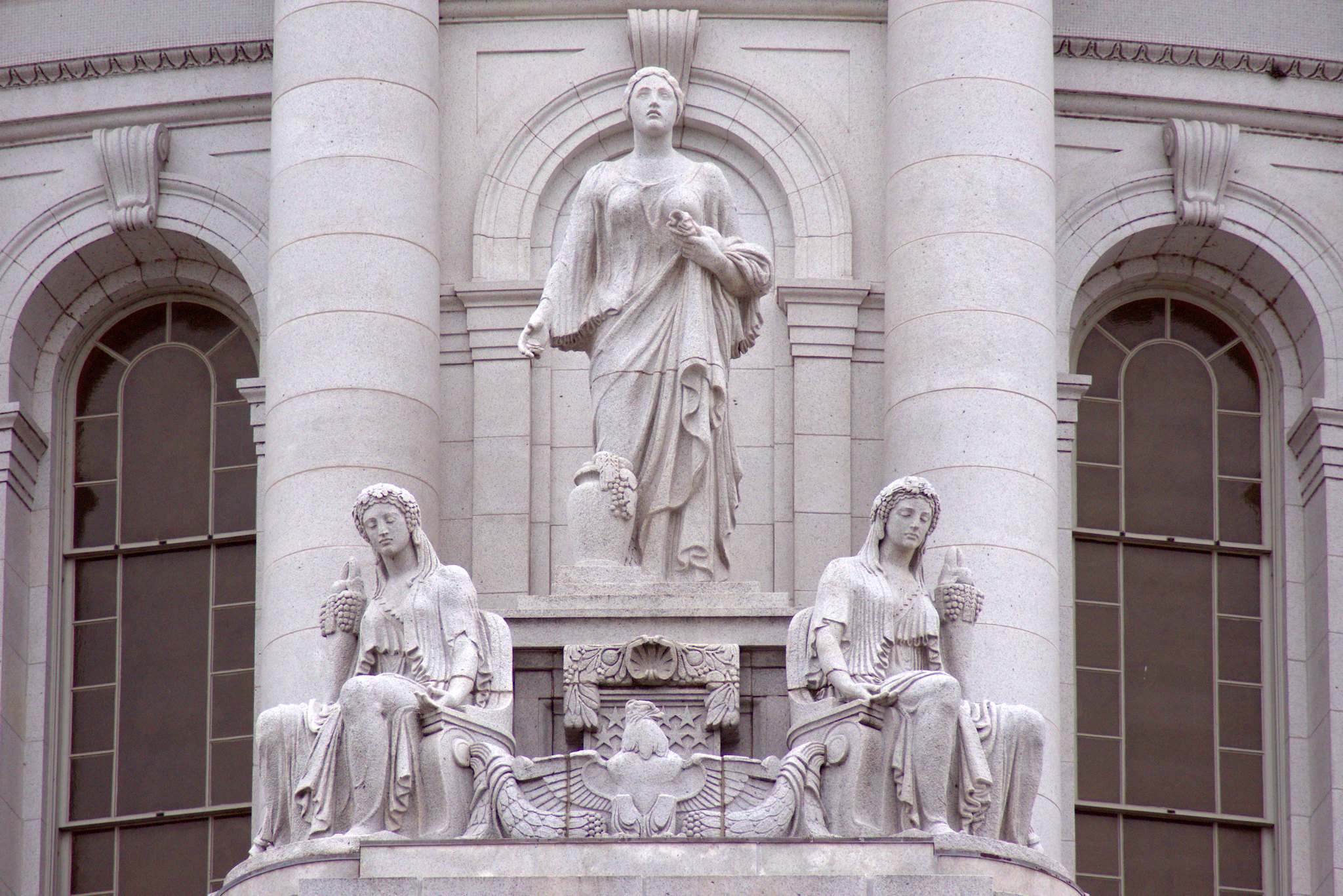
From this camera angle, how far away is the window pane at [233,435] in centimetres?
3212

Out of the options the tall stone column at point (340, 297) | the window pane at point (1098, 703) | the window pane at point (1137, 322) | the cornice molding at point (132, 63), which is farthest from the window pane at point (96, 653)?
the window pane at point (1137, 322)

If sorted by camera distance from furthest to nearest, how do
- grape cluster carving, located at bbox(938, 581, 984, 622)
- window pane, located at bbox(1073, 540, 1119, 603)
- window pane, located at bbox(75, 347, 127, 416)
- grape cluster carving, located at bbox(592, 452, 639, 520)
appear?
1. window pane, located at bbox(75, 347, 127, 416)
2. window pane, located at bbox(1073, 540, 1119, 603)
3. grape cluster carving, located at bbox(592, 452, 639, 520)
4. grape cluster carving, located at bbox(938, 581, 984, 622)

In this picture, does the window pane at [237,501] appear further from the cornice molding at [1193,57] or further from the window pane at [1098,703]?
the cornice molding at [1193,57]

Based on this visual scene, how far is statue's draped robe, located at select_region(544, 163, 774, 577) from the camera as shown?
23.2m

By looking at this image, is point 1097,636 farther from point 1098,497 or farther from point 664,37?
point 664,37

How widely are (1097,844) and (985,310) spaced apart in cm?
505

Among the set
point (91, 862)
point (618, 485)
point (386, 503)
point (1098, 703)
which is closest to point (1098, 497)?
point (1098, 703)

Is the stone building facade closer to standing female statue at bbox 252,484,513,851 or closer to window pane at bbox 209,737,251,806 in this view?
window pane at bbox 209,737,251,806

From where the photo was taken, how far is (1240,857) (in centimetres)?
3067

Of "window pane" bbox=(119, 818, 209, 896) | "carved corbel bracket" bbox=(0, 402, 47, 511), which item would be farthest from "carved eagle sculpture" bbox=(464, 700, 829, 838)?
"carved corbel bracket" bbox=(0, 402, 47, 511)

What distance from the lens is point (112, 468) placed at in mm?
32406

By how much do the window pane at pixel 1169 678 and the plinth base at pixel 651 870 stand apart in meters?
10.6

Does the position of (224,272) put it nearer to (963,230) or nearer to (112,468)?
(112,468)

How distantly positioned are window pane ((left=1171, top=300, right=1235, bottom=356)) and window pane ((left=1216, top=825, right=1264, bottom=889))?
456 cm
